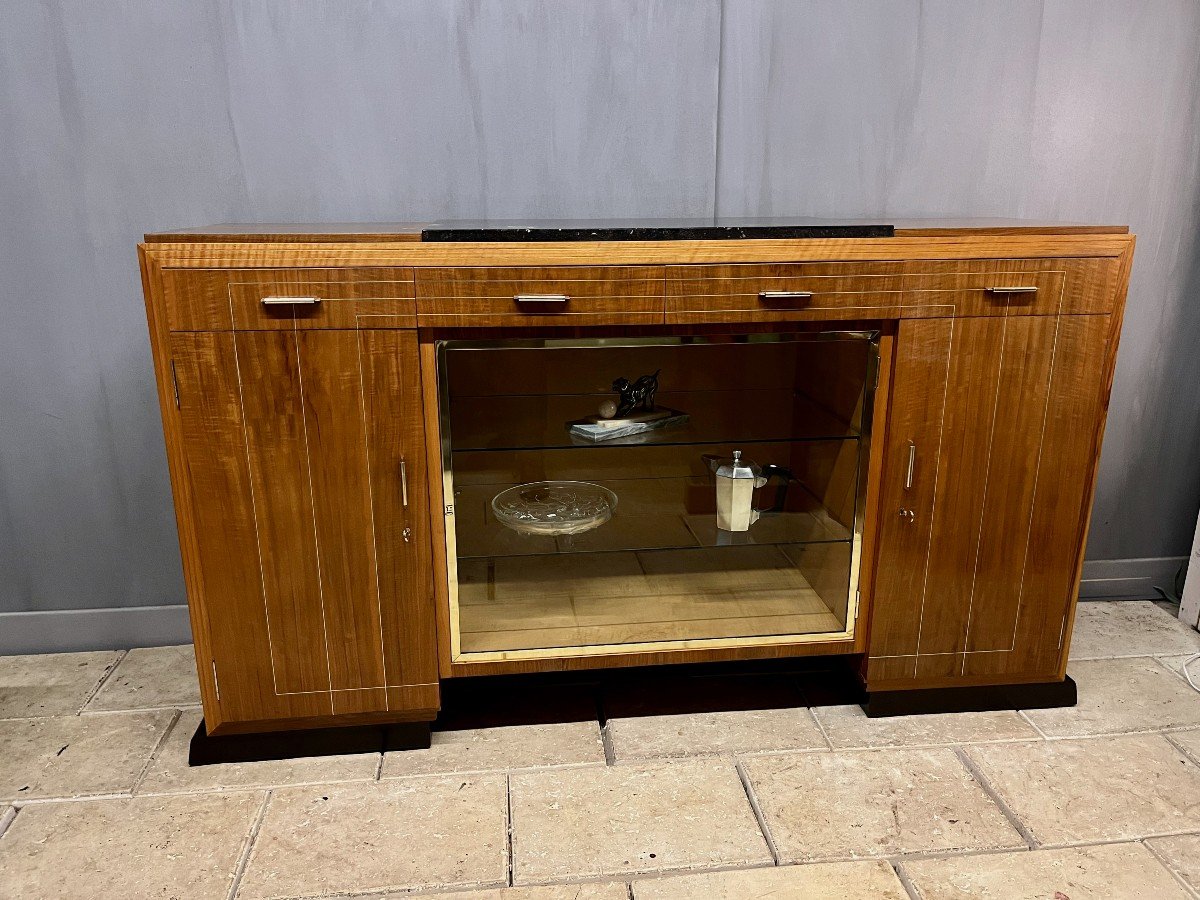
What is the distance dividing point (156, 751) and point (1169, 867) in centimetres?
198

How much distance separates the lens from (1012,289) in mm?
1740

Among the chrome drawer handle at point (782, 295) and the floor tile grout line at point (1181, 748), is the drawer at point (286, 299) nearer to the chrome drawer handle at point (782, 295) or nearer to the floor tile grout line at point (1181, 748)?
the chrome drawer handle at point (782, 295)

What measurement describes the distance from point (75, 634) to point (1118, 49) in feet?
9.88

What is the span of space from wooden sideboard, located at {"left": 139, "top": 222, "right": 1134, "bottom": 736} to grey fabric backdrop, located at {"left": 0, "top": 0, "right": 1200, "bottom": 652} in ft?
1.33

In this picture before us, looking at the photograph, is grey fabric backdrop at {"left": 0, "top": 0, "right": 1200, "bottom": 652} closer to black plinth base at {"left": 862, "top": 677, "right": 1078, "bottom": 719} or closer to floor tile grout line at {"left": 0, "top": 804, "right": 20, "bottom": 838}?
floor tile grout line at {"left": 0, "top": 804, "right": 20, "bottom": 838}

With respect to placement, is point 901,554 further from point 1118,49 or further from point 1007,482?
point 1118,49

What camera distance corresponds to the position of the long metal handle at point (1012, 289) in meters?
1.74

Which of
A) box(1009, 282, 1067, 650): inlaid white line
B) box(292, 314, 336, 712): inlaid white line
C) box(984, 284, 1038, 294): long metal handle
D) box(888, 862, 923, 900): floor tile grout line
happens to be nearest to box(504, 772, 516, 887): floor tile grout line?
box(292, 314, 336, 712): inlaid white line

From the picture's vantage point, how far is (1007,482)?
1.86 metres

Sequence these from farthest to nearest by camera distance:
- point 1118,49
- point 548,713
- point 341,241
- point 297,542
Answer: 1. point 1118,49
2. point 548,713
3. point 297,542
4. point 341,241

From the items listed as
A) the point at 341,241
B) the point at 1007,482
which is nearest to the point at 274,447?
the point at 341,241

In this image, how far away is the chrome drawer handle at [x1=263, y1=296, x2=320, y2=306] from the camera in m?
1.59

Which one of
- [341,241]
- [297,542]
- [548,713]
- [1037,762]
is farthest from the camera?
[548,713]

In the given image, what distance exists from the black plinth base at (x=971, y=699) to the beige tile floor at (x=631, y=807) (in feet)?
0.11
